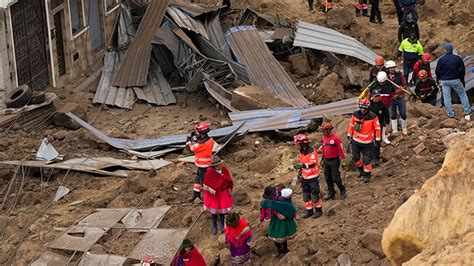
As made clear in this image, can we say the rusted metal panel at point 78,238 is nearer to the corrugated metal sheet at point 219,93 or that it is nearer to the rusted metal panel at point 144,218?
the rusted metal panel at point 144,218

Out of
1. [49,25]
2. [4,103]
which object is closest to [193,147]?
[4,103]

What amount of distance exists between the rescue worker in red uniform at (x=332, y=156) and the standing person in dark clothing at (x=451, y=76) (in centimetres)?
382

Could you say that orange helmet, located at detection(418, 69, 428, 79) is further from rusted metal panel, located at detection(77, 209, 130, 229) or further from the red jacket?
rusted metal panel, located at detection(77, 209, 130, 229)

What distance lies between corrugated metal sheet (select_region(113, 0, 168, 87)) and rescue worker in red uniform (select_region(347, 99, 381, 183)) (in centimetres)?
876

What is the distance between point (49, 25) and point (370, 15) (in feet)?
29.8

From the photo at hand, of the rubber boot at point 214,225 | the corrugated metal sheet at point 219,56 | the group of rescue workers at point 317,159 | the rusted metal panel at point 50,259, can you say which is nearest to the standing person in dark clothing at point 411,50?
the group of rescue workers at point 317,159

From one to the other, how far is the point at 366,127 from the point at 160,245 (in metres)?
3.49

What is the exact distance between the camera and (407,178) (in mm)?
14258

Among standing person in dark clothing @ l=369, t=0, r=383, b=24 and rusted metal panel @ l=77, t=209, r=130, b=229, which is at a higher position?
rusted metal panel @ l=77, t=209, r=130, b=229

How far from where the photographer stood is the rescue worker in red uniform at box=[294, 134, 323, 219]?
13.1 m

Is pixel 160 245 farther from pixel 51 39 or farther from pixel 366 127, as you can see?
pixel 51 39

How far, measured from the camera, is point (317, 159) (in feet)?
43.4

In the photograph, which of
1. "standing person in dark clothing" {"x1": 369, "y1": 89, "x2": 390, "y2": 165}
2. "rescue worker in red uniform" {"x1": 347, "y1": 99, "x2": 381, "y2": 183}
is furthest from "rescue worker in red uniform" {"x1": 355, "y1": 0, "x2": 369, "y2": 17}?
"rescue worker in red uniform" {"x1": 347, "y1": 99, "x2": 381, "y2": 183}

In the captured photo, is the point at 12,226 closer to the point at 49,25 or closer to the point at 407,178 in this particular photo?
the point at 407,178
